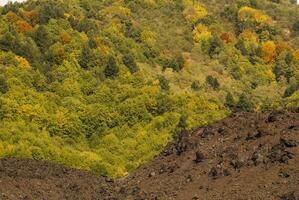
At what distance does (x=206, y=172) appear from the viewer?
3139 centimetres

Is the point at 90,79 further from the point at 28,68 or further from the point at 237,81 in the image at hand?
the point at 237,81

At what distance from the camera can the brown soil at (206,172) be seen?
25.8 meters

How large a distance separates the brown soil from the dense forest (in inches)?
536

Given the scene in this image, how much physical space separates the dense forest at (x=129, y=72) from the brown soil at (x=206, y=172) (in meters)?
13.6

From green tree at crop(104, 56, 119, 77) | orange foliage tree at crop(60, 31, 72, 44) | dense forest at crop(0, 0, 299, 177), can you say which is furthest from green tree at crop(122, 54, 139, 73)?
orange foliage tree at crop(60, 31, 72, 44)

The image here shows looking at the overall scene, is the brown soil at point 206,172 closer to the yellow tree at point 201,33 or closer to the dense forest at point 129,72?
the dense forest at point 129,72

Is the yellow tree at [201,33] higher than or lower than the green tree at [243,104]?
higher

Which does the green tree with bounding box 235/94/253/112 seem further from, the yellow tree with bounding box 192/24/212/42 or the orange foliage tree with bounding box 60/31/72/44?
the yellow tree with bounding box 192/24/212/42

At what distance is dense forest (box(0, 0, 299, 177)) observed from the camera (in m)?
65.4

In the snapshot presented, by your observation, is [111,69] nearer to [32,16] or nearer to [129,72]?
[129,72]

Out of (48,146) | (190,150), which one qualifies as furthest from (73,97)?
(190,150)

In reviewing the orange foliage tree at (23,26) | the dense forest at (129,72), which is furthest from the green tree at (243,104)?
the orange foliage tree at (23,26)

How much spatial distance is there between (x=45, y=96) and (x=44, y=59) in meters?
12.9

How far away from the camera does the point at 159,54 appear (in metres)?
101
